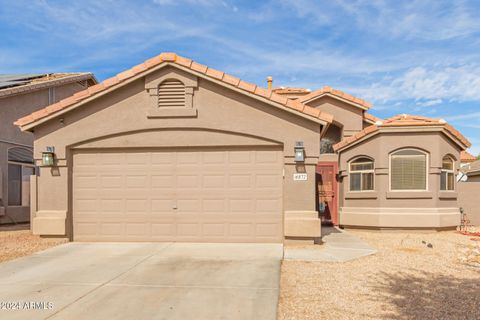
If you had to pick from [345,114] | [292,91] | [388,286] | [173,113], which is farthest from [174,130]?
[292,91]

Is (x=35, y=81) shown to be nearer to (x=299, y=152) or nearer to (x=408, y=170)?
(x=299, y=152)

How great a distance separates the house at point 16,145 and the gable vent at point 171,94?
8166mm

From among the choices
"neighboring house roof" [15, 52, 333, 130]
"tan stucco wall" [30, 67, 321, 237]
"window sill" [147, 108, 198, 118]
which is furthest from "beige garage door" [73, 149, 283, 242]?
"neighboring house roof" [15, 52, 333, 130]

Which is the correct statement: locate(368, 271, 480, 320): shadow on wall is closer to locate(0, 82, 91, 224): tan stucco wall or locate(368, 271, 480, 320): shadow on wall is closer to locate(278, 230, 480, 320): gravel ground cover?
locate(278, 230, 480, 320): gravel ground cover

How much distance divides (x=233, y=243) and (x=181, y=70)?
14.8 ft

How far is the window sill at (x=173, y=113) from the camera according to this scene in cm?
956

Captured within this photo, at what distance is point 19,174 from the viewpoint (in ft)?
51.0

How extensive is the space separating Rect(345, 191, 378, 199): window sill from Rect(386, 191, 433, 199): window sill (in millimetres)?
458

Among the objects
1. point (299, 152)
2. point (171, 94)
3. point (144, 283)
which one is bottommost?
point (144, 283)

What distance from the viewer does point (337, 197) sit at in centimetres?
1416

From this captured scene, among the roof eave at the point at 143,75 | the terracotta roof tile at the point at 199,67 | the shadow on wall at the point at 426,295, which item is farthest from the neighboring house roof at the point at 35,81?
the shadow on wall at the point at 426,295

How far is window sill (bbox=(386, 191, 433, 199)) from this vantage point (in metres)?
12.3

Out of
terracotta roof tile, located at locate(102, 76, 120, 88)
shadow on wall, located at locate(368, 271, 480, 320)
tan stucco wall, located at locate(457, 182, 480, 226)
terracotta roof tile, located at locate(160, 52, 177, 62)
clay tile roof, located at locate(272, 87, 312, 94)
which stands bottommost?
shadow on wall, located at locate(368, 271, 480, 320)

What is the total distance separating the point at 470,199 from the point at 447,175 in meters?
2.67
